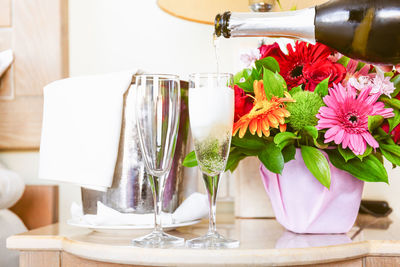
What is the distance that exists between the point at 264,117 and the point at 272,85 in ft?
0.16

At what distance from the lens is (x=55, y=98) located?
2.49 feet

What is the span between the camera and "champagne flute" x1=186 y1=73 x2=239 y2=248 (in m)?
0.59

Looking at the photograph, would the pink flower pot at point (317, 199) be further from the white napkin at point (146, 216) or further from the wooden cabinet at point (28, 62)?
the wooden cabinet at point (28, 62)

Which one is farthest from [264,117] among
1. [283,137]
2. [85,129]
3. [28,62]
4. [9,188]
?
[28,62]

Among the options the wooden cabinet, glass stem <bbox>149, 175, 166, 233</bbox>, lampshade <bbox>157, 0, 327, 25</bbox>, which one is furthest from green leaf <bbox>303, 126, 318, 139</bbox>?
the wooden cabinet

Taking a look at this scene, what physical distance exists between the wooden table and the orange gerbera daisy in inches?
6.0

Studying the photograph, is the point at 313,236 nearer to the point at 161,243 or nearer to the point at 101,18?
the point at 161,243

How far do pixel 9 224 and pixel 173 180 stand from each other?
42 cm

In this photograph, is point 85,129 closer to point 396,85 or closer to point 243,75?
point 243,75

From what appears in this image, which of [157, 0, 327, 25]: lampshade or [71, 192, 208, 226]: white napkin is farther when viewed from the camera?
[157, 0, 327, 25]: lampshade

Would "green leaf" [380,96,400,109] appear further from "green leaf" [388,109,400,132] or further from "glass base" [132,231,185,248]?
"glass base" [132,231,185,248]

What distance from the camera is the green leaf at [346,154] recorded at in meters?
0.64

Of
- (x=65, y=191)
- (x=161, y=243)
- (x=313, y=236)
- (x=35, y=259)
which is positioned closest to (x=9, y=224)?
(x=65, y=191)

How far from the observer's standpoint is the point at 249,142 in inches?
26.8
